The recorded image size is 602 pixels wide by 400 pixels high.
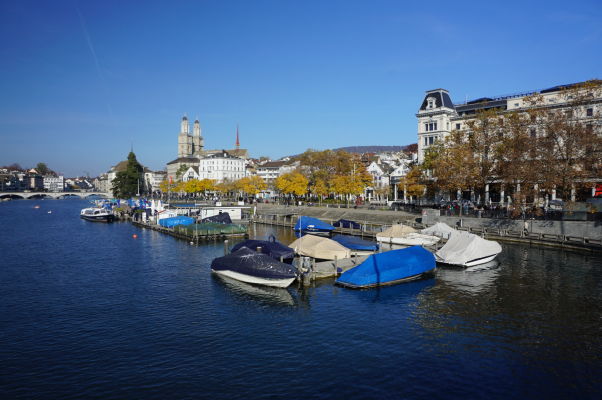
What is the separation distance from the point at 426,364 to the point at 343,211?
216 ft

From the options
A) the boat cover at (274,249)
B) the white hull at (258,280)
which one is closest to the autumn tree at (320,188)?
the boat cover at (274,249)

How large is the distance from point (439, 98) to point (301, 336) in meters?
79.9

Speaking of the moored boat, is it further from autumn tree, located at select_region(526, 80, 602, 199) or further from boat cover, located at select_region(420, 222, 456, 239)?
autumn tree, located at select_region(526, 80, 602, 199)

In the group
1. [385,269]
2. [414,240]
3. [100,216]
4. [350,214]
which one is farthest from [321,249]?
[100,216]

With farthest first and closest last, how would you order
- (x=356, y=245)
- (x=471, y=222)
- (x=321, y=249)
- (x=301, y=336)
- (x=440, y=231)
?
(x=471, y=222), (x=440, y=231), (x=356, y=245), (x=321, y=249), (x=301, y=336)

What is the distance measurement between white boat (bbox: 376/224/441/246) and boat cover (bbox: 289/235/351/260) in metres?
10.4

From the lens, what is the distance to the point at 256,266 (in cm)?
3447

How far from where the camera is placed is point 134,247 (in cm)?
5675

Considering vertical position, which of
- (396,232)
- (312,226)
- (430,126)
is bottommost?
(312,226)

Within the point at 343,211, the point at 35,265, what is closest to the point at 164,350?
the point at 35,265

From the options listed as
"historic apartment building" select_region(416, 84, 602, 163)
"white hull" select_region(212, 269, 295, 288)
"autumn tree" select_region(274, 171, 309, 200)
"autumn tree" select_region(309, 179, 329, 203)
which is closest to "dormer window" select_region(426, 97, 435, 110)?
"historic apartment building" select_region(416, 84, 602, 163)

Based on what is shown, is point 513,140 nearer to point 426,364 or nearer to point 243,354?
point 426,364

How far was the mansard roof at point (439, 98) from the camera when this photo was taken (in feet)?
298

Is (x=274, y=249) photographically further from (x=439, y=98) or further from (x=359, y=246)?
(x=439, y=98)
